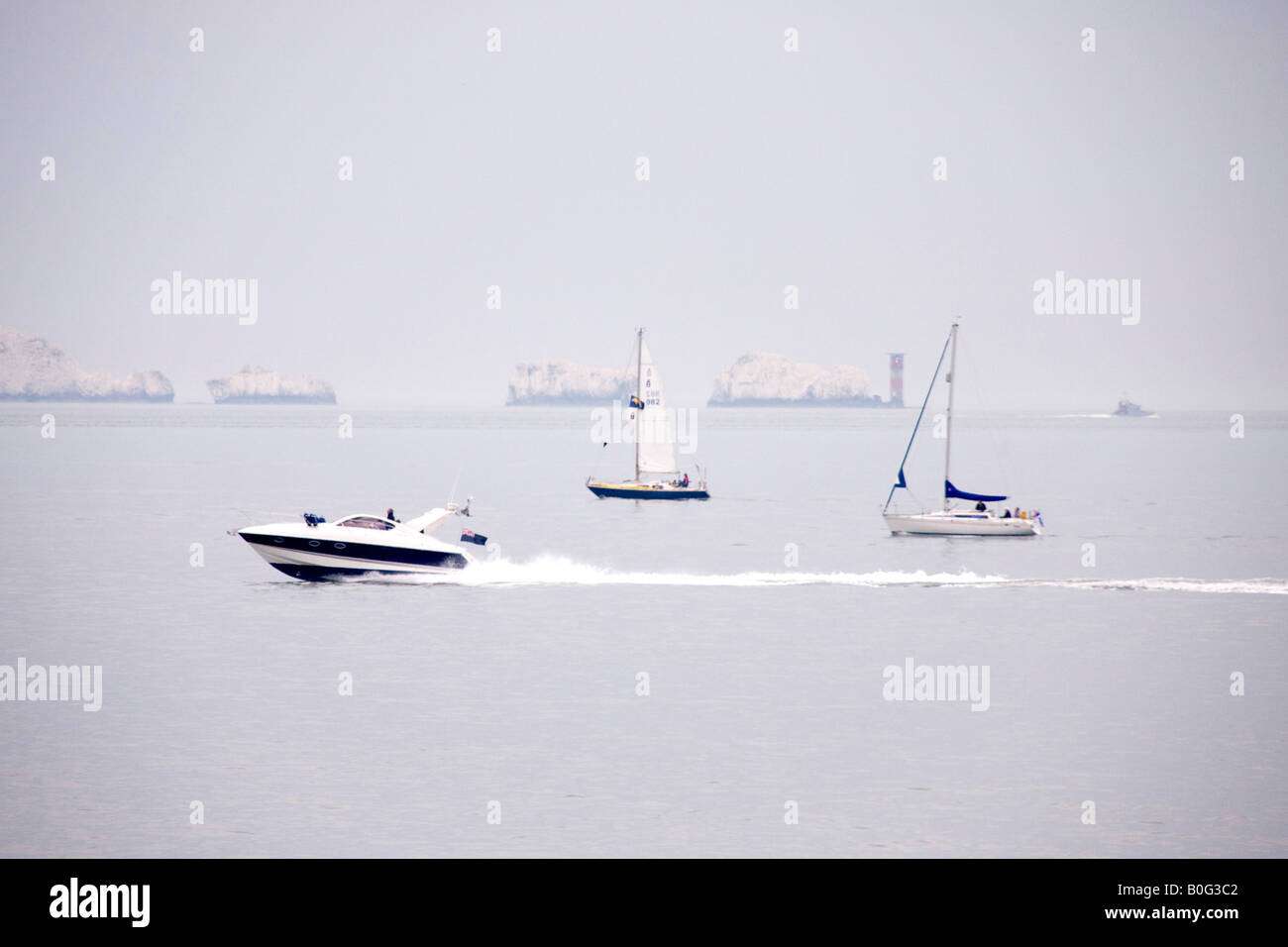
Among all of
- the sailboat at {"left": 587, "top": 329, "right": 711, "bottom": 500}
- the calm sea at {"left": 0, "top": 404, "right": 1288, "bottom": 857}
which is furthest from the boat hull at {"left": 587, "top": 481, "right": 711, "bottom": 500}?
the calm sea at {"left": 0, "top": 404, "right": 1288, "bottom": 857}

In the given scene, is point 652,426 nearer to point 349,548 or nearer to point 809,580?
point 809,580

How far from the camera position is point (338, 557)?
58969mm

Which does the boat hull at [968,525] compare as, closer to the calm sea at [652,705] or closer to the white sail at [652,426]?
the calm sea at [652,705]

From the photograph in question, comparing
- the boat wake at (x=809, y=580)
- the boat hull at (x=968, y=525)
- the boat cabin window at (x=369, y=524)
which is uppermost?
the boat cabin window at (x=369, y=524)

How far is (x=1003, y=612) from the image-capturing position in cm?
5700

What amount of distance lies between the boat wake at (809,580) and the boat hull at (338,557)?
1.30 metres

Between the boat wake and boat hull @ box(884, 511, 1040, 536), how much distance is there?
18.1m

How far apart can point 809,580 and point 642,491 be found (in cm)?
5499

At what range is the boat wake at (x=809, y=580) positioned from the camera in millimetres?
62875

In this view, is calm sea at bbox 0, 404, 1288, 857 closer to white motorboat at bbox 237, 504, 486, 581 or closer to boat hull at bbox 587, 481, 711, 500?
white motorboat at bbox 237, 504, 486, 581

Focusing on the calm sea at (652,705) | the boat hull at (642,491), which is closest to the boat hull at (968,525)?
the calm sea at (652,705)
